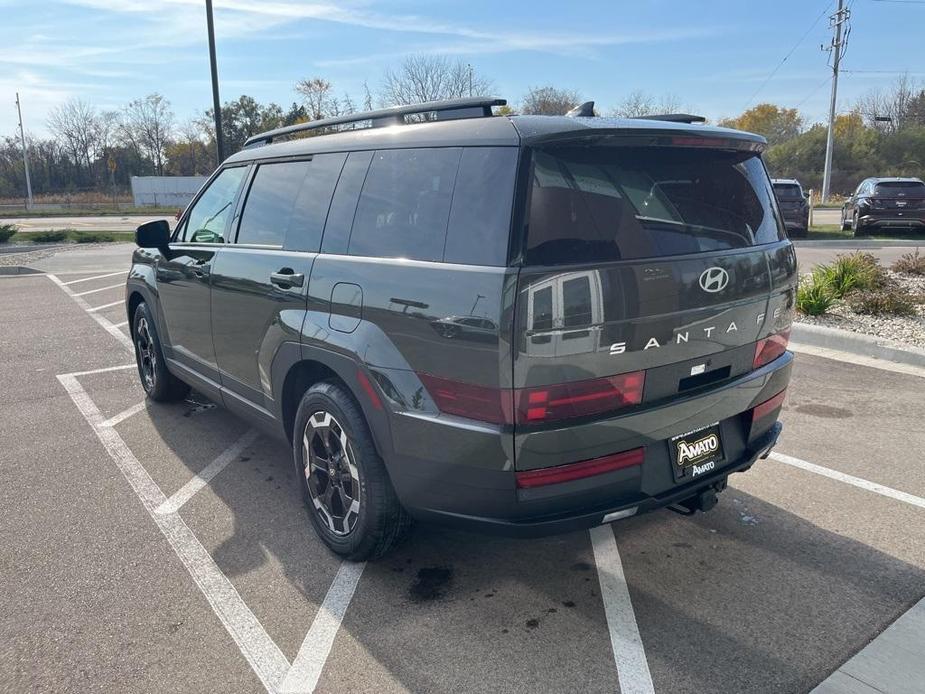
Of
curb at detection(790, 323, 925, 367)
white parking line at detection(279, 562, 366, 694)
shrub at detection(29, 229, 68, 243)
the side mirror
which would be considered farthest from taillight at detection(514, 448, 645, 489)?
shrub at detection(29, 229, 68, 243)

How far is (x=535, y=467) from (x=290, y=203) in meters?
2.09

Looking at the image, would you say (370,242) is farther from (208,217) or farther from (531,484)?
(208,217)

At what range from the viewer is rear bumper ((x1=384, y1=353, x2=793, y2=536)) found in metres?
2.50

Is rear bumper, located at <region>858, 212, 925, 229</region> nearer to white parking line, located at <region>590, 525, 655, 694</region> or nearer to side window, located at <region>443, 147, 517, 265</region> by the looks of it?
white parking line, located at <region>590, 525, 655, 694</region>

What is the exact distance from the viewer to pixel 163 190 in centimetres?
5238

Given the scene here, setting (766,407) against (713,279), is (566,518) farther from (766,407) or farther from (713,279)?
(766,407)

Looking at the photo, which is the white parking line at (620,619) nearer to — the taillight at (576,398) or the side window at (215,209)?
the taillight at (576,398)

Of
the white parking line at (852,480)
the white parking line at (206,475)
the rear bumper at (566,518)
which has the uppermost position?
the rear bumper at (566,518)

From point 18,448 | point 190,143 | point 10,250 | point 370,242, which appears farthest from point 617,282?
point 190,143

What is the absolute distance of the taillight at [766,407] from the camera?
3.20m

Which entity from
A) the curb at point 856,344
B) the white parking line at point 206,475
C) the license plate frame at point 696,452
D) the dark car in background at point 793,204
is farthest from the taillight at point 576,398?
the dark car in background at point 793,204

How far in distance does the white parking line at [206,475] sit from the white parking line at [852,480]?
11.7ft

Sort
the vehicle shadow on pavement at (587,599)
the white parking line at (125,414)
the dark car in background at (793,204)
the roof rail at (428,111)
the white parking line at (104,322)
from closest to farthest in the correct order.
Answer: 1. the vehicle shadow on pavement at (587,599)
2. the roof rail at (428,111)
3. the white parking line at (125,414)
4. the white parking line at (104,322)
5. the dark car in background at (793,204)

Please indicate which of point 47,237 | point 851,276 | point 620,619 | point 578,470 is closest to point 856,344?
point 851,276
